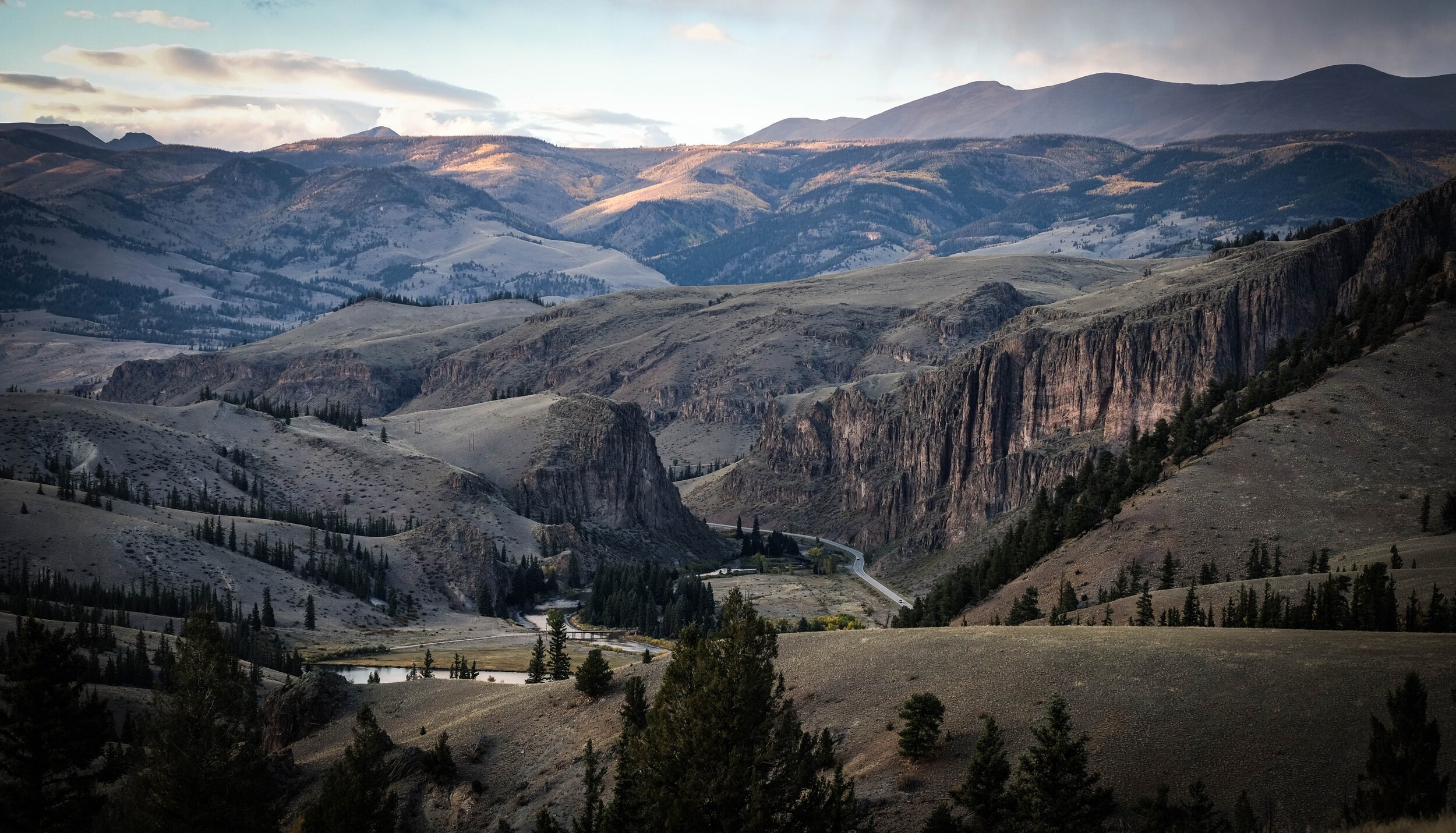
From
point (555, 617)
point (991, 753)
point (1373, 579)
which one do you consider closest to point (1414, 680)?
point (991, 753)

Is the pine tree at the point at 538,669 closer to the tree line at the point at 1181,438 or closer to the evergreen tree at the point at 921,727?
the tree line at the point at 1181,438

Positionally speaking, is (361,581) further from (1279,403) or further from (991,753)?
(991,753)

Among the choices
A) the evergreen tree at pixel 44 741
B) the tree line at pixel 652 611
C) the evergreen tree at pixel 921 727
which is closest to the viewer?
the evergreen tree at pixel 921 727

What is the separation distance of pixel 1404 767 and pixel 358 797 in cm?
4681

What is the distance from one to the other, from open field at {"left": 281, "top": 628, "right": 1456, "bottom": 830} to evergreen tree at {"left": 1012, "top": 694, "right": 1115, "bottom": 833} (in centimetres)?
486

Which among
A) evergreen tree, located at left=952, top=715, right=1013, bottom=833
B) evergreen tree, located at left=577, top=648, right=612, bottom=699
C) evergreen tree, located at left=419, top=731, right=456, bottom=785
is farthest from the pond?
evergreen tree, located at left=952, top=715, right=1013, bottom=833

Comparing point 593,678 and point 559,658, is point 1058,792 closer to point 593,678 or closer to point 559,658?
point 593,678

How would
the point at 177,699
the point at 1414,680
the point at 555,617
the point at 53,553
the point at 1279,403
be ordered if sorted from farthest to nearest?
the point at 53,553
the point at 1279,403
the point at 555,617
the point at 177,699
the point at 1414,680

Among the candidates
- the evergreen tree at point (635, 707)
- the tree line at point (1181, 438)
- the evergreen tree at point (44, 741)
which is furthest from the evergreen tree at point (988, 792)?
the tree line at point (1181, 438)

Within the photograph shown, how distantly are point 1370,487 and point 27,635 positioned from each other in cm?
12187

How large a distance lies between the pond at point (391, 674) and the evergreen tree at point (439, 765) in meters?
45.8

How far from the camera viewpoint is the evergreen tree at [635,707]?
74.8 meters

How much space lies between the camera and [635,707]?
7612 centimetres

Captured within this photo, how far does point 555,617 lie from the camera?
431 feet
